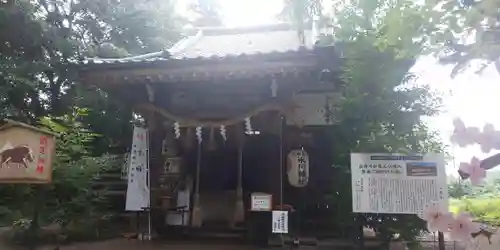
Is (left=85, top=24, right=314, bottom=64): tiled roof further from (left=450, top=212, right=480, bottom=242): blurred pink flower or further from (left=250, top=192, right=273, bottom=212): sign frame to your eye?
(left=450, top=212, right=480, bottom=242): blurred pink flower

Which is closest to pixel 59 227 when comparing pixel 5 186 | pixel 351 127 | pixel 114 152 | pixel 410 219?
pixel 5 186

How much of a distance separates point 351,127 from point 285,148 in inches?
67.5

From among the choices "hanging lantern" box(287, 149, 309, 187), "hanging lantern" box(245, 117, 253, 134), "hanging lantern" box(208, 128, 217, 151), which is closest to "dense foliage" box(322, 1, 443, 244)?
"hanging lantern" box(287, 149, 309, 187)

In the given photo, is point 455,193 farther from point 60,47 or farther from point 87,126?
point 60,47

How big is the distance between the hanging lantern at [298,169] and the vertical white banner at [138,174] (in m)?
2.48

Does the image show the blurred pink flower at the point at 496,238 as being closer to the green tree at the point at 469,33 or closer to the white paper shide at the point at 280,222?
the green tree at the point at 469,33

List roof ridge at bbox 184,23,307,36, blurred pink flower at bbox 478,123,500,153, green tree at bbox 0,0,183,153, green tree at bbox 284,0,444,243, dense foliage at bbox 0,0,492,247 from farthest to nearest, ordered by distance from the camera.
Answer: roof ridge at bbox 184,23,307,36 → green tree at bbox 0,0,183,153 → green tree at bbox 284,0,444,243 → dense foliage at bbox 0,0,492,247 → blurred pink flower at bbox 478,123,500,153

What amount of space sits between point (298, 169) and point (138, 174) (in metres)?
2.72

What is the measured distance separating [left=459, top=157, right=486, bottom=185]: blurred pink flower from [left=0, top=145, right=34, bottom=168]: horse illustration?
4.98 m

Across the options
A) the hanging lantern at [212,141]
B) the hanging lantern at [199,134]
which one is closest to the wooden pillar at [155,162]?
the hanging lantern at [199,134]

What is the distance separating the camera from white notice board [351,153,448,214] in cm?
496

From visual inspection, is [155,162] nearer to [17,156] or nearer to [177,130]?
[177,130]

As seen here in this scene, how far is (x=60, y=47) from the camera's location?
1173 centimetres

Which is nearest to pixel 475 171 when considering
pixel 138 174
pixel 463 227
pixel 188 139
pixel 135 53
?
pixel 463 227
